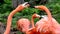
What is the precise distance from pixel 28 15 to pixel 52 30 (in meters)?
3.01

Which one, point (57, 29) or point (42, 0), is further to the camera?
point (42, 0)

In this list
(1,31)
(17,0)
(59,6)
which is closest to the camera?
(1,31)

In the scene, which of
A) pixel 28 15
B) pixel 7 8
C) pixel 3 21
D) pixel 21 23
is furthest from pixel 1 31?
pixel 21 23

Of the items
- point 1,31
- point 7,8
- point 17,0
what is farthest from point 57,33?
point 17,0

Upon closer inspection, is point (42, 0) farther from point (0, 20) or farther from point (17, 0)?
point (0, 20)

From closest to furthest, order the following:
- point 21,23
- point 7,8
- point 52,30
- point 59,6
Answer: point 52,30 < point 21,23 < point 59,6 < point 7,8

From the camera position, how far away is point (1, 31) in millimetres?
4070

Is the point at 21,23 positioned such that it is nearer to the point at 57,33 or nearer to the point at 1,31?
the point at 57,33

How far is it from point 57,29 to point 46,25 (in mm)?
63

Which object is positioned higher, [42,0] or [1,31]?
[42,0]

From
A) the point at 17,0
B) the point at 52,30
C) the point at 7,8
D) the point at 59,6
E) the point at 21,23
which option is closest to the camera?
the point at 52,30

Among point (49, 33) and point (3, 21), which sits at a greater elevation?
point (49, 33)

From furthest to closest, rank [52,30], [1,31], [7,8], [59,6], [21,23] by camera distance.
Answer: [7,8] < [59,6] < [1,31] < [21,23] < [52,30]

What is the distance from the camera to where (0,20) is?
4305mm
